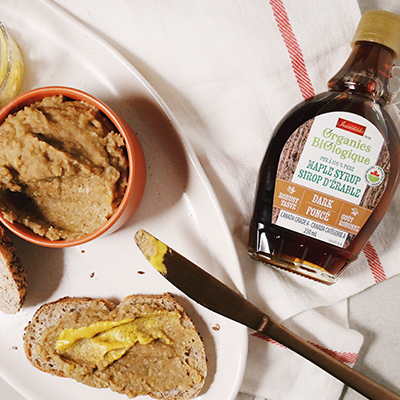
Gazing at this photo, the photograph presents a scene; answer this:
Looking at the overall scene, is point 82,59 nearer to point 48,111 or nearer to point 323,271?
point 48,111

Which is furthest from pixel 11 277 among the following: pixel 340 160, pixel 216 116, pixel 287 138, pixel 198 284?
pixel 340 160

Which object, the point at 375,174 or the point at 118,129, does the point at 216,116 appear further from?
the point at 375,174

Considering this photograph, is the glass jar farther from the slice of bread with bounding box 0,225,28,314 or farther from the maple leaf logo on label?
the maple leaf logo on label

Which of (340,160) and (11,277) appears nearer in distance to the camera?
(340,160)

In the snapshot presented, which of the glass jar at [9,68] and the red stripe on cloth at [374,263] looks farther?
the red stripe on cloth at [374,263]

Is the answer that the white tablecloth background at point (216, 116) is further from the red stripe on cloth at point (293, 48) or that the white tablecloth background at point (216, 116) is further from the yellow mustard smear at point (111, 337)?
the yellow mustard smear at point (111, 337)

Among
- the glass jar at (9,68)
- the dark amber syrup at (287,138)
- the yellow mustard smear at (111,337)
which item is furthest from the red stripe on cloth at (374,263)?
the glass jar at (9,68)

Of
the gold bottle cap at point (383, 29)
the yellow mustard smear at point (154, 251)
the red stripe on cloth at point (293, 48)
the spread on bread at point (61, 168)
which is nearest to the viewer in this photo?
the spread on bread at point (61, 168)
